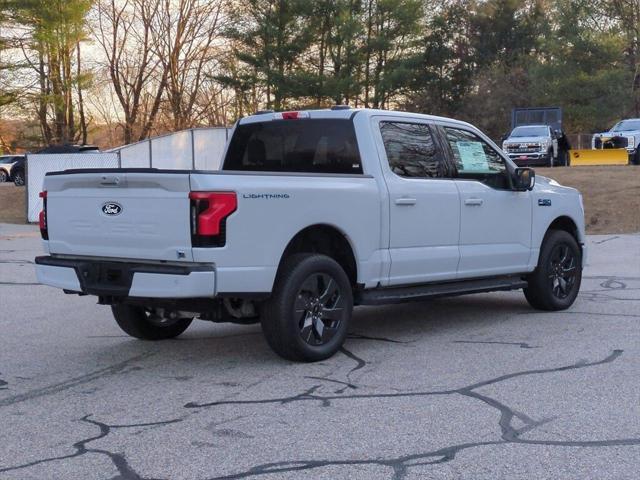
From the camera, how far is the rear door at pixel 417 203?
783 centimetres

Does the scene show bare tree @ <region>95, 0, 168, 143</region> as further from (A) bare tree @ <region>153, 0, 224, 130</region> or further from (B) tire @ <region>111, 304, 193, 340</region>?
(B) tire @ <region>111, 304, 193, 340</region>

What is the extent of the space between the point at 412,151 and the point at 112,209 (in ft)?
9.23

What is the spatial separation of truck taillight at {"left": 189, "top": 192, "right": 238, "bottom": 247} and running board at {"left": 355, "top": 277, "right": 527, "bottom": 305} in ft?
5.55

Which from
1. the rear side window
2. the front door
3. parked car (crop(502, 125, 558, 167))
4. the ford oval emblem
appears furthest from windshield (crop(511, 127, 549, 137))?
the ford oval emblem

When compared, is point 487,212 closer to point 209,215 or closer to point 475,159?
point 475,159

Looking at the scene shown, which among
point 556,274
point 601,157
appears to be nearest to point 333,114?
point 556,274

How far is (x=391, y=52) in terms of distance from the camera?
50.8 meters

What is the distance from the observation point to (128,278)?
6672 millimetres

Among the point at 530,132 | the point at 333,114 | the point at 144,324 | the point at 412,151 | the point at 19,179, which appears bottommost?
the point at 144,324

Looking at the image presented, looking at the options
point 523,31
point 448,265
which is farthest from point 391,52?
point 448,265

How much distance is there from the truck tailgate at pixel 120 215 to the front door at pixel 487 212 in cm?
303

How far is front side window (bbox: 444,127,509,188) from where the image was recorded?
28.6 ft

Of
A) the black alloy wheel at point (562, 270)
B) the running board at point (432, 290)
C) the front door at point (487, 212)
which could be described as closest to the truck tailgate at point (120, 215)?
the running board at point (432, 290)

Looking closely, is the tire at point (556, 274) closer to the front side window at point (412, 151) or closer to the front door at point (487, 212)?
the front door at point (487, 212)
